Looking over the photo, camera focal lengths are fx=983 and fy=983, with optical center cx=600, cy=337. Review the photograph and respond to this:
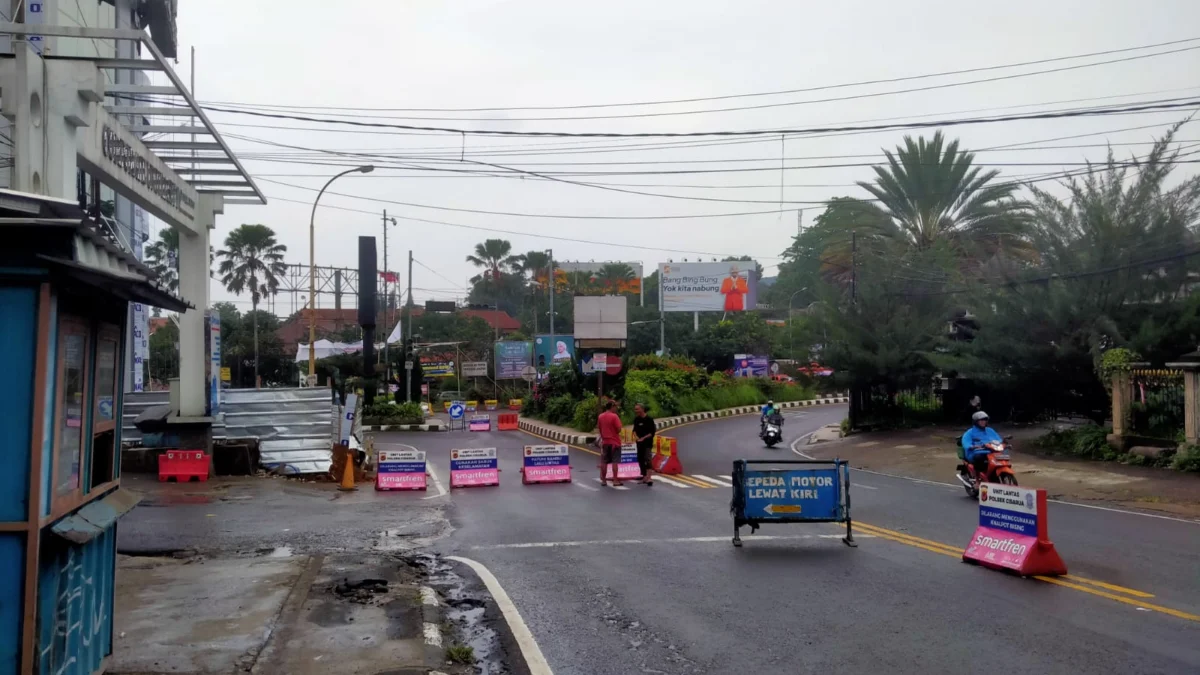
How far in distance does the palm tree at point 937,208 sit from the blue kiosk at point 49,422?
36.3 m

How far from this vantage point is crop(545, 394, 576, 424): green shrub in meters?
46.8

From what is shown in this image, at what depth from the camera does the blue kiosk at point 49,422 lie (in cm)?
472

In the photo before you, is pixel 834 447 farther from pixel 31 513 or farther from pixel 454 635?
pixel 31 513

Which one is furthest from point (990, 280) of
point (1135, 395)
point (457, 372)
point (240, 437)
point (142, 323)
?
point (457, 372)

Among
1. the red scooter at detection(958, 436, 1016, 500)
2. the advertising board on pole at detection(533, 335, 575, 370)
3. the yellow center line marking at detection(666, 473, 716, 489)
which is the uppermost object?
the advertising board on pole at detection(533, 335, 575, 370)

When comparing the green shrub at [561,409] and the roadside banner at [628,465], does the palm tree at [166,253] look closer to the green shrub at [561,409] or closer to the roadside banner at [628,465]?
the green shrub at [561,409]

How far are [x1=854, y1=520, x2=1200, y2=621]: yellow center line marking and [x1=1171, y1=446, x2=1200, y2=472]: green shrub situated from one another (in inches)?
400

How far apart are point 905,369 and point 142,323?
2894 centimetres

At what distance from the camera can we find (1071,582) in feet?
31.1

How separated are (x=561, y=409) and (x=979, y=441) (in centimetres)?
3229

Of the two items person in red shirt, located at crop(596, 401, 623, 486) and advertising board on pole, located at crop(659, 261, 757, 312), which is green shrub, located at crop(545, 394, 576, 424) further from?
advertising board on pole, located at crop(659, 261, 757, 312)

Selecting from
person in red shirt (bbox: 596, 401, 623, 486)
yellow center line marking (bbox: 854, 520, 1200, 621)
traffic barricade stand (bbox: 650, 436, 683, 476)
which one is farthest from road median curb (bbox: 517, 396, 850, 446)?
yellow center line marking (bbox: 854, 520, 1200, 621)

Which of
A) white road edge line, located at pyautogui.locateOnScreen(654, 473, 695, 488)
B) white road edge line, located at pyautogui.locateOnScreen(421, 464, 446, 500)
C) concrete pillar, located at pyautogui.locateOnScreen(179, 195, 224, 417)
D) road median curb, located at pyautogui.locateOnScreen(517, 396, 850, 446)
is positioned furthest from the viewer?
road median curb, located at pyautogui.locateOnScreen(517, 396, 850, 446)

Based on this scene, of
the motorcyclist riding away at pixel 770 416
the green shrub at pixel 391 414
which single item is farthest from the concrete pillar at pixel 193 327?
the green shrub at pixel 391 414
